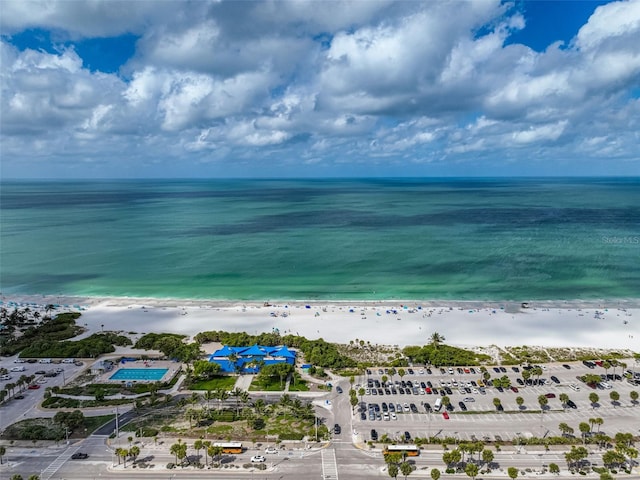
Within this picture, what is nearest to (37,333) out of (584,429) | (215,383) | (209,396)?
(215,383)

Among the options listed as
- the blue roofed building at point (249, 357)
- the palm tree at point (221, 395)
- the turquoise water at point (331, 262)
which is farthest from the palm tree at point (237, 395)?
the turquoise water at point (331, 262)

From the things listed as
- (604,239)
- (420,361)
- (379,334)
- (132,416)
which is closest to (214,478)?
(132,416)

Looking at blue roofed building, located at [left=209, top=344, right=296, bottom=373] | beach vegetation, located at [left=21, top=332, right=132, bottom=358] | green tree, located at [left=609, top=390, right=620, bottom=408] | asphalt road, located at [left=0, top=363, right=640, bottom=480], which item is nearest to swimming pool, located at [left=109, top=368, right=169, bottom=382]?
beach vegetation, located at [left=21, top=332, right=132, bottom=358]

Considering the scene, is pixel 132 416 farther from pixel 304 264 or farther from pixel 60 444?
pixel 304 264

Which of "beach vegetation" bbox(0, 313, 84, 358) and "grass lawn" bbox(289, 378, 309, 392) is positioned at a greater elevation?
"beach vegetation" bbox(0, 313, 84, 358)

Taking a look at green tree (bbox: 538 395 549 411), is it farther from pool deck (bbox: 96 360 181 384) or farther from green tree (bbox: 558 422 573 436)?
pool deck (bbox: 96 360 181 384)

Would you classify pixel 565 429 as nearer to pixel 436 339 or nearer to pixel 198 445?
pixel 436 339
